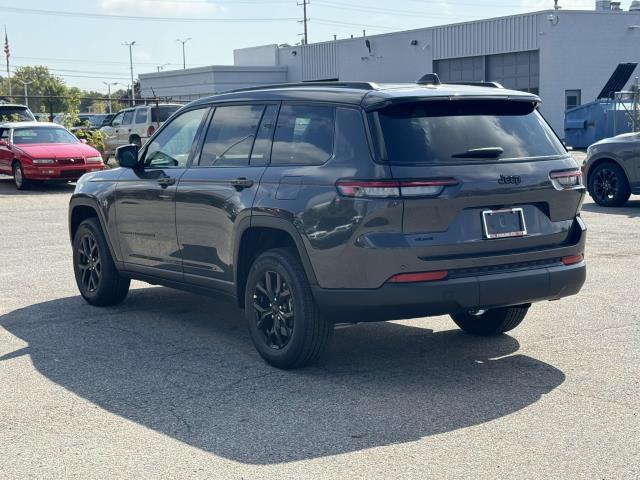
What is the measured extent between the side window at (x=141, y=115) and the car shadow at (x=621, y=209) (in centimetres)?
1885

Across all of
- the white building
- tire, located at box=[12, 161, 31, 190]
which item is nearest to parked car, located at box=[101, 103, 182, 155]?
tire, located at box=[12, 161, 31, 190]

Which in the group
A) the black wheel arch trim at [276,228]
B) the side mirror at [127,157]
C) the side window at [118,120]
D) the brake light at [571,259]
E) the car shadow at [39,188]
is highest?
the side window at [118,120]

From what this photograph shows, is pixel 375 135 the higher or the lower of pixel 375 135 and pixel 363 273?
the higher

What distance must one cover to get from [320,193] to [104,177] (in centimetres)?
314

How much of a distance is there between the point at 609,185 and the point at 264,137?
11083 millimetres

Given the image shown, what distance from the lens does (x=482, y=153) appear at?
19.4 ft

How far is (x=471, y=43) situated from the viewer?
4978 cm

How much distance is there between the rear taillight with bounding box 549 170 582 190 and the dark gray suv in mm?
11

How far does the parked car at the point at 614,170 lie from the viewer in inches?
624

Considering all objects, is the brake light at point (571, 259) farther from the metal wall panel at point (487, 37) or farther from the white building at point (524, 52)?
the metal wall panel at point (487, 37)

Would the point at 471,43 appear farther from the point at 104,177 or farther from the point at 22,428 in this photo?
the point at 22,428

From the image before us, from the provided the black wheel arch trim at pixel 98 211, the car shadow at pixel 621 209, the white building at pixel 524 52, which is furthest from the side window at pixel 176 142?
the white building at pixel 524 52

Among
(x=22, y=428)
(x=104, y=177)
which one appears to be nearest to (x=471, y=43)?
(x=104, y=177)

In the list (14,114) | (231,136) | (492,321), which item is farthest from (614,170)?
(14,114)
